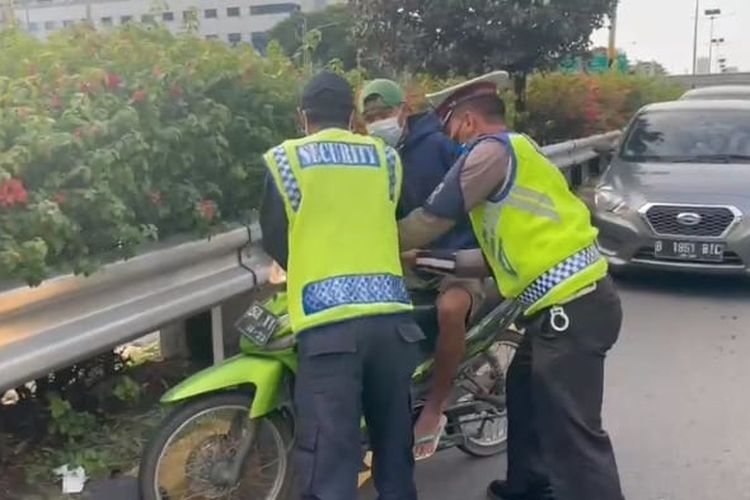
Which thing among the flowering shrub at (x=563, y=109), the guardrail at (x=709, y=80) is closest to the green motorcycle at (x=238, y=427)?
the flowering shrub at (x=563, y=109)

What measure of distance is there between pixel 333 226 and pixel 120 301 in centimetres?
129

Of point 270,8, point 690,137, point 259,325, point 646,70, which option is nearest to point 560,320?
point 259,325

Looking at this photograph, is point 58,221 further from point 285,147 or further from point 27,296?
point 285,147

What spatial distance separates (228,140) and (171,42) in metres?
0.59

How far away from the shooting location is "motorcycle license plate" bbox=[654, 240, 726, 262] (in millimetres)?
8094

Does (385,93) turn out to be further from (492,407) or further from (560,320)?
(492,407)

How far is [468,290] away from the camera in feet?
13.6

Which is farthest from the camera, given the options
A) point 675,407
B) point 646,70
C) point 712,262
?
point 646,70

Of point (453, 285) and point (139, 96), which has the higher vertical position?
point (139, 96)

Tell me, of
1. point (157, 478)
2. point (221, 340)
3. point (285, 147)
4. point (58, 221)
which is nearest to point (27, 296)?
point (58, 221)

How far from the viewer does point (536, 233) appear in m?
3.71

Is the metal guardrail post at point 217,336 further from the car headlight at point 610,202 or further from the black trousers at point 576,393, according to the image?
the car headlight at point 610,202

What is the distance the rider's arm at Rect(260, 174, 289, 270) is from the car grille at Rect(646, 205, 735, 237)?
213 inches

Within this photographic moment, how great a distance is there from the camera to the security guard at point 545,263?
3.67 m
